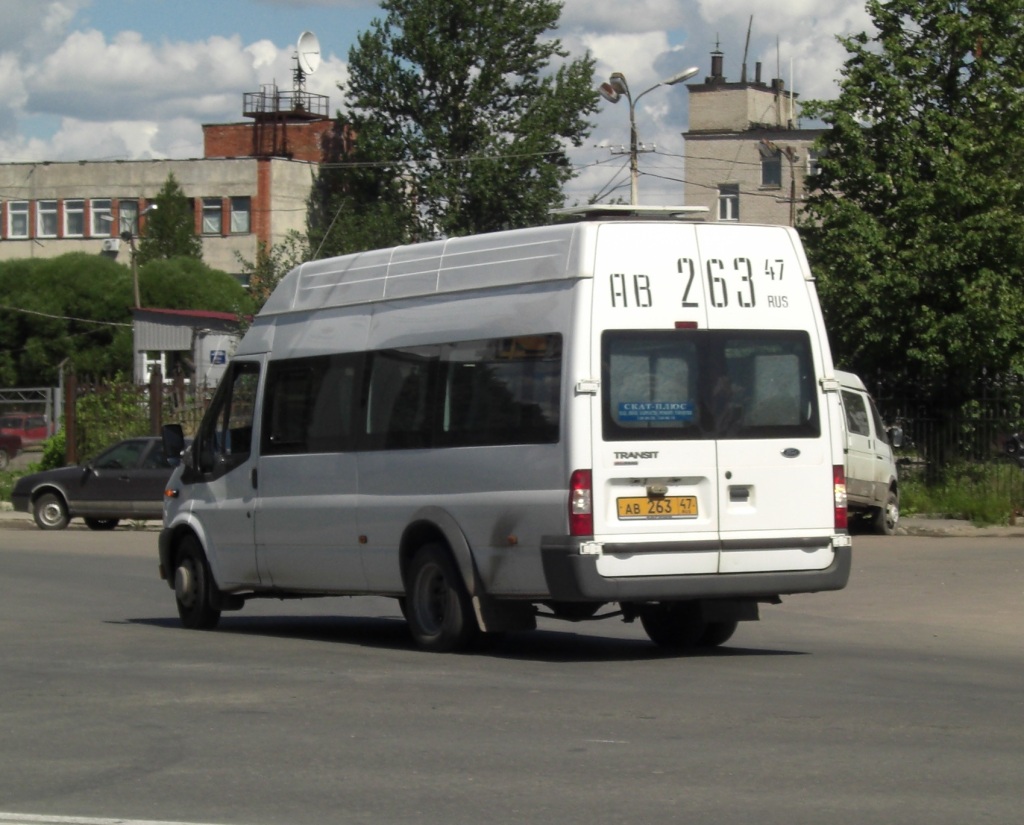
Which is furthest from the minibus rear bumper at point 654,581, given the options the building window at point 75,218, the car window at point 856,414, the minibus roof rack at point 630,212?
the building window at point 75,218

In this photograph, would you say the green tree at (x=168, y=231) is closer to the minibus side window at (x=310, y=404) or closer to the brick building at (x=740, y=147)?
the brick building at (x=740, y=147)

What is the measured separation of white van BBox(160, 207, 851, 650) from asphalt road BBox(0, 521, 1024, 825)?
1.80 ft

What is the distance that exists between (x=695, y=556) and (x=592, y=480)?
873 mm

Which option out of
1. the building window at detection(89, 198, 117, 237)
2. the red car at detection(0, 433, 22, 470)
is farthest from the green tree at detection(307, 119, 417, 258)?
the red car at detection(0, 433, 22, 470)

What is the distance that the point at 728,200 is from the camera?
85.8 m

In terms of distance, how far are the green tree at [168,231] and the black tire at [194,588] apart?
6735 centimetres

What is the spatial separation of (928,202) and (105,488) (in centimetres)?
1476

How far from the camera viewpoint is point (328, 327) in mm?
12977

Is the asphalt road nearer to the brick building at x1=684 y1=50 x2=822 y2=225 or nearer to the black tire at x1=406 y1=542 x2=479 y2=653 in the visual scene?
the black tire at x1=406 y1=542 x2=479 y2=653

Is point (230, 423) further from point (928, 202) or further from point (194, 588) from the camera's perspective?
point (928, 202)

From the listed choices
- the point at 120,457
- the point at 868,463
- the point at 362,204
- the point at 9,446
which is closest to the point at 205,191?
the point at 362,204

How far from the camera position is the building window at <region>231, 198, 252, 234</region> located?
8319 cm

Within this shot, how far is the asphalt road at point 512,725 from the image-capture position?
6586 millimetres

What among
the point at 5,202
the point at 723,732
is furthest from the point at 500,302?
the point at 5,202
